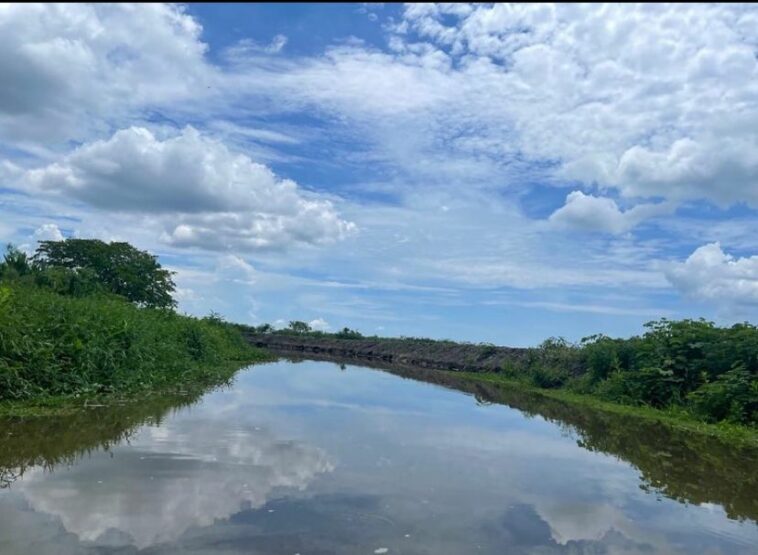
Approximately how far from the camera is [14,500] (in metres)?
6.05

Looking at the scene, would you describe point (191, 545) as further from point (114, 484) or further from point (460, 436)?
point (460, 436)

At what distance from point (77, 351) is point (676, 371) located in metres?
15.5

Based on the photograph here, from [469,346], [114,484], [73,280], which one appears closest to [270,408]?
[114,484]

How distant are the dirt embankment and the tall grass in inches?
674

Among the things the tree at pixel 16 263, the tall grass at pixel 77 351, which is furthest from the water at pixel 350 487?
the tree at pixel 16 263

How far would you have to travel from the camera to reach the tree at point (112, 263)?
121ft

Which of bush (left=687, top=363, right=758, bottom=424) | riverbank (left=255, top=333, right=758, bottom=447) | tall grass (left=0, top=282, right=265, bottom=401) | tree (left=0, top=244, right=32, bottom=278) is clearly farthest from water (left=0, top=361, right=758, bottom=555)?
tree (left=0, top=244, right=32, bottom=278)

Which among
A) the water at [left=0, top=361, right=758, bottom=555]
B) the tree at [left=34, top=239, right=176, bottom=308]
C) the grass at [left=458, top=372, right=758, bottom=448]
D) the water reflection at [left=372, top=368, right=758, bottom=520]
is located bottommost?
the water at [left=0, top=361, right=758, bottom=555]

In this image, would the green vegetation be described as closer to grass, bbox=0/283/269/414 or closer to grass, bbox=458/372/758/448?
grass, bbox=458/372/758/448

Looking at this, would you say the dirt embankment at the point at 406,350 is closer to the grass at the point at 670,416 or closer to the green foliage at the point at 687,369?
the grass at the point at 670,416

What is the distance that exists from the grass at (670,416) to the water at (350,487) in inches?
38.6

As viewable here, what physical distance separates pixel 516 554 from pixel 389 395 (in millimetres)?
14714

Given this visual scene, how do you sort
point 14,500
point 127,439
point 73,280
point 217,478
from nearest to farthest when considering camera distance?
point 14,500
point 217,478
point 127,439
point 73,280

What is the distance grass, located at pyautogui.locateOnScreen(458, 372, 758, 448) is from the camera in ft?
42.6
